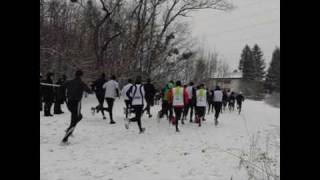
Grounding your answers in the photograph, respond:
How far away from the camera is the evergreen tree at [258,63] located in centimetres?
9206

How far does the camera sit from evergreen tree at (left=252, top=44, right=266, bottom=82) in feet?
302

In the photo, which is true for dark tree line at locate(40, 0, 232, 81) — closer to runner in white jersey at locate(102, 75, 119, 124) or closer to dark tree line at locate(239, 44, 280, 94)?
runner in white jersey at locate(102, 75, 119, 124)

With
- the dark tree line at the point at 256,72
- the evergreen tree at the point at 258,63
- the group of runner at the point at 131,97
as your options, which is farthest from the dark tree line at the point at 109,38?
the evergreen tree at the point at 258,63

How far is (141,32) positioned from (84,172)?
890 inches

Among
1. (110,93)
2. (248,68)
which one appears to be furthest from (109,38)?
(248,68)

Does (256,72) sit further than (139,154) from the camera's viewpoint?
Yes

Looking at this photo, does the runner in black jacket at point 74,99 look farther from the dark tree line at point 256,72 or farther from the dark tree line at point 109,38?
the dark tree line at point 256,72

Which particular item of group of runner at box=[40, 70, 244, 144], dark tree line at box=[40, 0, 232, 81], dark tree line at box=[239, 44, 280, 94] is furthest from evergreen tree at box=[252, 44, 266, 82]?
group of runner at box=[40, 70, 244, 144]

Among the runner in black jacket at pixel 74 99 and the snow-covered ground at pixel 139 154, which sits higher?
the runner in black jacket at pixel 74 99

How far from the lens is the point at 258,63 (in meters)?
93.8

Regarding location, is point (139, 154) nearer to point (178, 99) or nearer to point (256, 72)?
point (178, 99)
